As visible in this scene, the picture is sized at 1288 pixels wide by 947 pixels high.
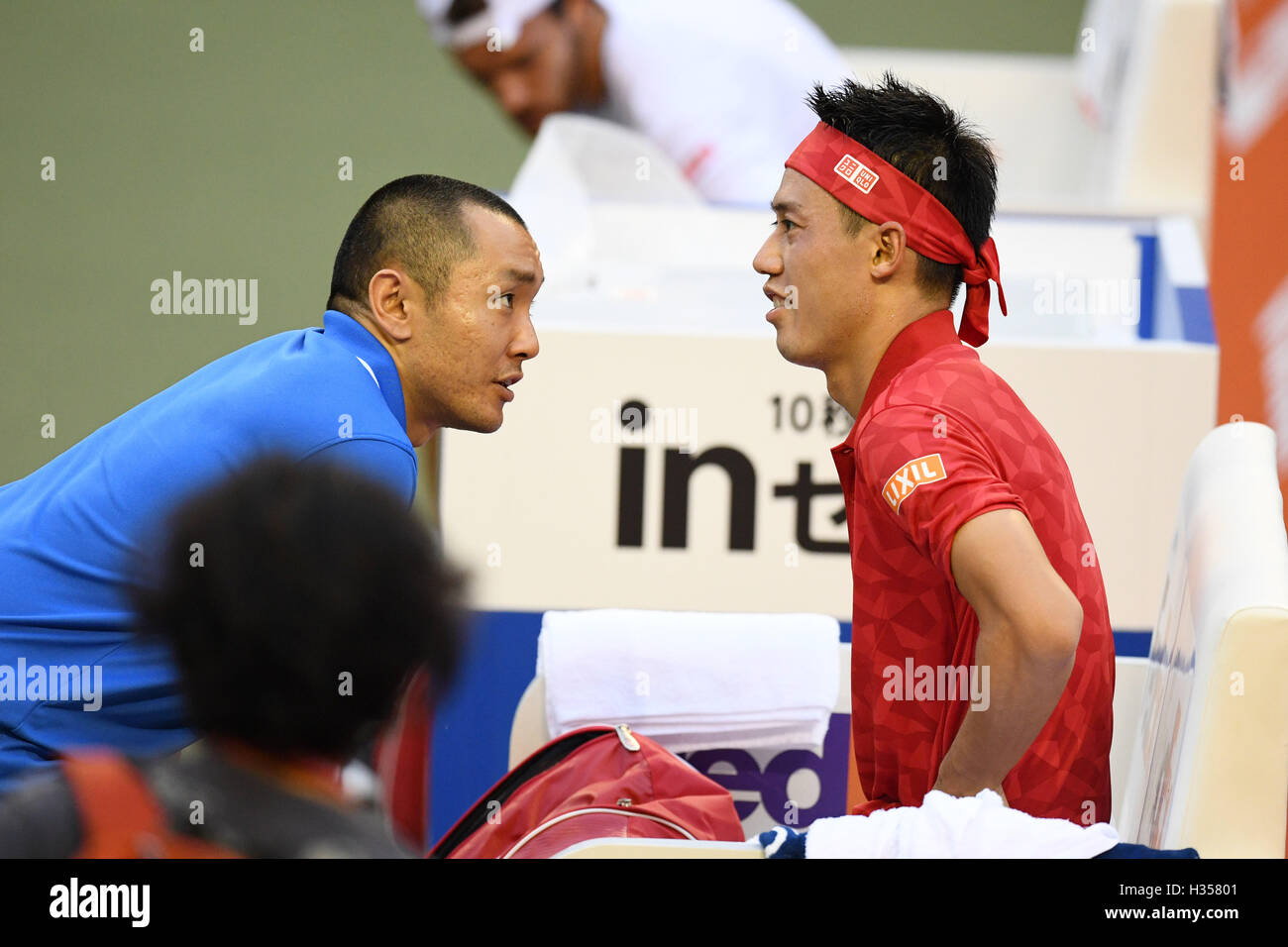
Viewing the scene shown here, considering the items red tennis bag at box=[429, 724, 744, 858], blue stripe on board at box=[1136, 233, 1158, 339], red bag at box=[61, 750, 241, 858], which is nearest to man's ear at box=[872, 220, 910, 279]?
red tennis bag at box=[429, 724, 744, 858]

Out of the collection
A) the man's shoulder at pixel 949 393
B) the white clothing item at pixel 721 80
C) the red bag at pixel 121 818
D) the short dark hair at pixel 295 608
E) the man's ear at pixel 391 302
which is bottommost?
the red bag at pixel 121 818

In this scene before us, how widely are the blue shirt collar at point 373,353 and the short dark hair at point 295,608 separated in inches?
22.7

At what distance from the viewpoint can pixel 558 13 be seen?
3.36 m

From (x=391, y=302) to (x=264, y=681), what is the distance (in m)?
0.70

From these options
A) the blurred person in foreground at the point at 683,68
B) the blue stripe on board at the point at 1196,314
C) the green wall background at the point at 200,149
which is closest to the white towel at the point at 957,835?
the blue stripe on board at the point at 1196,314

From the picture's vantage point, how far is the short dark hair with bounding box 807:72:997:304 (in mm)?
1188

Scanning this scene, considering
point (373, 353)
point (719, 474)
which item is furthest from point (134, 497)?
point (719, 474)

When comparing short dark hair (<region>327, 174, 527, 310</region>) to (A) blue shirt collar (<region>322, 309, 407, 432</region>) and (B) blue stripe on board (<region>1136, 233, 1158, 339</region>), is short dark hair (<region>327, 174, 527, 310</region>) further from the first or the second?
(B) blue stripe on board (<region>1136, 233, 1158, 339</region>)

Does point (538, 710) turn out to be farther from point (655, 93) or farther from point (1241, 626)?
point (655, 93)

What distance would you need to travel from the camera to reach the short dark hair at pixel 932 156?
1.19 m

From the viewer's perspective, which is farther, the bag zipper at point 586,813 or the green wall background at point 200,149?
the green wall background at point 200,149

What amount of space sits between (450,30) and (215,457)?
103 inches

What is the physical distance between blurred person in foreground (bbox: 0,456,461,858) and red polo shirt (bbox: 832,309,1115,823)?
461 mm

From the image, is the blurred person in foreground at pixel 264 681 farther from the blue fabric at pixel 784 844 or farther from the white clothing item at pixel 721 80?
the white clothing item at pixel 721 80
